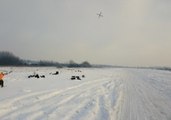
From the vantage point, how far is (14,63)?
449ft

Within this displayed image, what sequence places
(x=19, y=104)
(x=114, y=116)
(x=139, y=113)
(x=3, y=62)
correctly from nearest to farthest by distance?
(x=114, y=116) < (x=139, y=113) < (x=19, y=104) < (x=3, y=62)

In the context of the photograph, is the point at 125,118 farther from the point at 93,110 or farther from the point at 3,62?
the point at 3,62

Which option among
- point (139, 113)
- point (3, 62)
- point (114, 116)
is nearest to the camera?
point (114, 116)

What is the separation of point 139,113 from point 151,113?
504mm

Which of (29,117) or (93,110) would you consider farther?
(93,110)

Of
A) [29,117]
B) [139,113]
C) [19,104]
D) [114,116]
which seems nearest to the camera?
[29,117]

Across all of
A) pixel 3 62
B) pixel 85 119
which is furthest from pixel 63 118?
pixel 3 62

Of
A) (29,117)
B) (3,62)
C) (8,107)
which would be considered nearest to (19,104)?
A: (8,107)

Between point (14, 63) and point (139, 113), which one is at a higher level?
point (14, 63)

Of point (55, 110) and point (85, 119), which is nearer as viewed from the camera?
point (85, 119)

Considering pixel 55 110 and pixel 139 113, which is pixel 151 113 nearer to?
pixel 139 113

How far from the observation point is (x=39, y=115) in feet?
32.7

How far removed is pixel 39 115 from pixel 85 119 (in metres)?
1.71

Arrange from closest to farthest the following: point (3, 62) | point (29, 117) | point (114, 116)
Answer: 1. point (29, 117)
2. point (114, 116)
3. point (3, 62)
